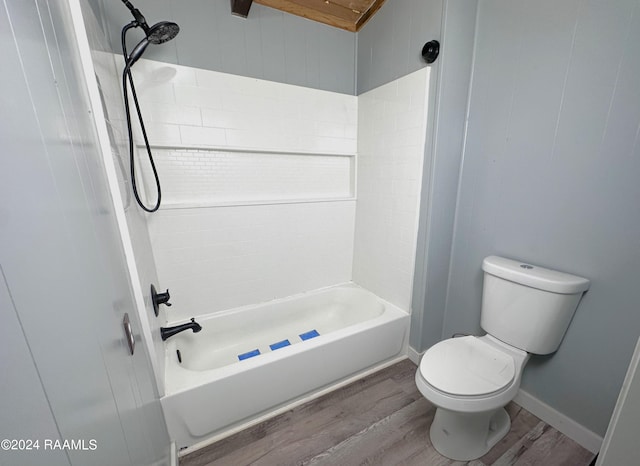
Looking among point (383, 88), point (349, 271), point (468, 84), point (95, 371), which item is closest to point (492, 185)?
point (468, 84)

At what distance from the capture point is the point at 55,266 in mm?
430

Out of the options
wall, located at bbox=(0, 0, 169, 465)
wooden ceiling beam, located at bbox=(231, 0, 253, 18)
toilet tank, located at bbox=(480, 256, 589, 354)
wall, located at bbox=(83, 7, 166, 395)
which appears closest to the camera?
wall, located at bbox=(0, 0, 169, 465)

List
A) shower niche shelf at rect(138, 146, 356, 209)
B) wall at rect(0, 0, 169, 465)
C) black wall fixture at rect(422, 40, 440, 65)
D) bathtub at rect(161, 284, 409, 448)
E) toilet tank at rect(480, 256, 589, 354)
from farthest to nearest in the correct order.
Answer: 1. shower niche shelf at rect(138, 146, 356, 209)
2. black wall fixture at rect(422, 40, 440, 65)
3. bathtub at rect(161, 284, 409, 448)
4. toilet tank at rect(480, 256, 589, 354)
5. wall at rect(0, 0, 169, 465)

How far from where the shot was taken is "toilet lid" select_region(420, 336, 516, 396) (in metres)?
1.06

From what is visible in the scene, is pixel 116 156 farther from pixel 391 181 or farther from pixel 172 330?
pixel 391 181

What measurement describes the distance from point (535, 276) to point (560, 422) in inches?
31.6

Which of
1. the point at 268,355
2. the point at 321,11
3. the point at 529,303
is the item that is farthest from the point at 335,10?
the point at 268,355

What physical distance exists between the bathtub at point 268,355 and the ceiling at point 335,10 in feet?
6.82

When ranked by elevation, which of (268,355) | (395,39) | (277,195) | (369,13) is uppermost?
(369,13)

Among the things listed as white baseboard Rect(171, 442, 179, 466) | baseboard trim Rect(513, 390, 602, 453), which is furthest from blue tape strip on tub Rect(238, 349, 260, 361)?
baseboard trim Rect(513, 390, 602, 453)

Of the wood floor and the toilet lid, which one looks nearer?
the toilet lid

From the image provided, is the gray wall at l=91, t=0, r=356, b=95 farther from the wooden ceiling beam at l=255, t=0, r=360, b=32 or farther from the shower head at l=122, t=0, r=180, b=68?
the shower head at l=122, t=0, r=180, b=68

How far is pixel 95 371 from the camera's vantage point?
20.2 inches

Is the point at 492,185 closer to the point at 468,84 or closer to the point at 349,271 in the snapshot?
the point at 468,84
